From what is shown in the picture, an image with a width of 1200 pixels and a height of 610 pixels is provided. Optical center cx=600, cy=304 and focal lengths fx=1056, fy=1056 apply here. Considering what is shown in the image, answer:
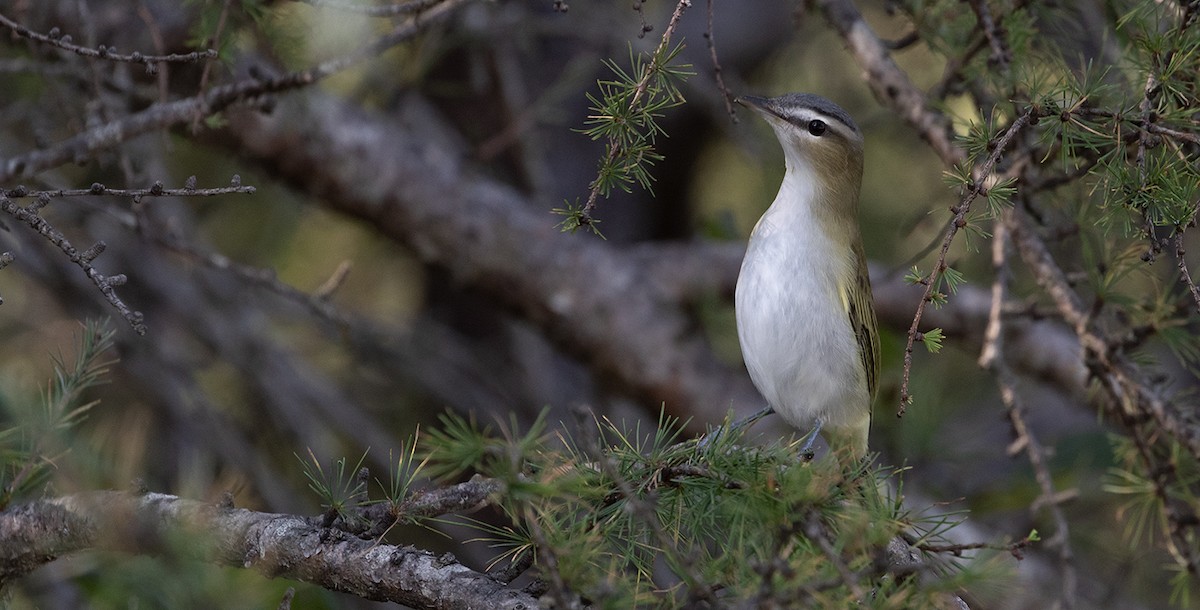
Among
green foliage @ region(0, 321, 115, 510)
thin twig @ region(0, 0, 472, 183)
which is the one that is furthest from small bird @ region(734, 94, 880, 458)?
green foliage @ region(0, 321, 115, 510)

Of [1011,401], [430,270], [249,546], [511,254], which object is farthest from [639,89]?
[430,270]

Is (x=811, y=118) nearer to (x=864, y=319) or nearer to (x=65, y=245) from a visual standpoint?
(x=864, y=319)

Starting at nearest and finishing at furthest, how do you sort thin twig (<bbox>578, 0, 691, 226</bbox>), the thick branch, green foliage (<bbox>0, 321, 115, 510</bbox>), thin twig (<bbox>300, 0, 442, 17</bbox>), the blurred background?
thin twig (<bbox>578, 0, 691, 226</bbox>) → green foliage (<bbox>0, 321, 115, 510</bbox>) → thin twig (<bbox>300, 0, 442, 17</bbox>) → the blurred background → the thick branch

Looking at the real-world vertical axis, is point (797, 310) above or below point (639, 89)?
below

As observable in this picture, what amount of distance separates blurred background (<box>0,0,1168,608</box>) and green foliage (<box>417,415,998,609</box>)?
4.95 feet

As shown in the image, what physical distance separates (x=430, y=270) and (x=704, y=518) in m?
3.91

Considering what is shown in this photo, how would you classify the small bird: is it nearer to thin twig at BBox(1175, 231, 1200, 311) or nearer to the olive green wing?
the olive green wing

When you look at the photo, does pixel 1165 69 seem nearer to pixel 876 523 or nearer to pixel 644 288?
pixel 876 523

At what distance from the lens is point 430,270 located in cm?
563

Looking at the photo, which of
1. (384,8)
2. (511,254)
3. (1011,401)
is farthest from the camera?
(511,254)

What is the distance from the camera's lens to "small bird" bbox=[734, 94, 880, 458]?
2.94m

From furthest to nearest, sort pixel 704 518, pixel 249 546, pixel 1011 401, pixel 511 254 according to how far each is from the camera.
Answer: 1. pixel 511 254
2. pixel 1011 401
3. pixel 249 546
4. pixel 704 518

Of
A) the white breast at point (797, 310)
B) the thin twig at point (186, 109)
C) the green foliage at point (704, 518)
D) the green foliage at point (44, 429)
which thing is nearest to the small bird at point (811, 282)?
the white breast at point (797, 310)

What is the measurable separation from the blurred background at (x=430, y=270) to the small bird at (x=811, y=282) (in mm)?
376
